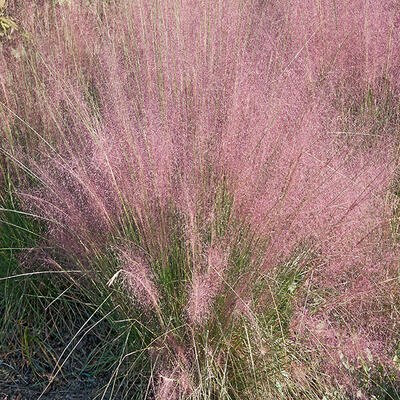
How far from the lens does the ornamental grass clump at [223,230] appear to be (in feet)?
7.56

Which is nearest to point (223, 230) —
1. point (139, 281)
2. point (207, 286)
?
point (207, 286)

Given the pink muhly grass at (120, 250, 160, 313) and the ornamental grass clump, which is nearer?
the pink muhly grass at (120, 250, 160, 313)

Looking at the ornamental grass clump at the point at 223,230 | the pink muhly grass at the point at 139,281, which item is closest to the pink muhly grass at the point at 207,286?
the ornamental grass clump at the point at 223,230

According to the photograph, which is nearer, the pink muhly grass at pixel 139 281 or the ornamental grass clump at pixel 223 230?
the pink muhly grass at pixel 139 281

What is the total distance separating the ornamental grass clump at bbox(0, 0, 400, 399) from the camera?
2.30 metres

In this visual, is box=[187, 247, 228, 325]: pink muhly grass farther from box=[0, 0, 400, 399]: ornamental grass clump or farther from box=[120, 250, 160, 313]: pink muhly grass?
box=[120, 250, 160, 313]: pink muhly grass

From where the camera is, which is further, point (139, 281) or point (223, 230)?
point (223, 230)

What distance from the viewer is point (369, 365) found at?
254cm

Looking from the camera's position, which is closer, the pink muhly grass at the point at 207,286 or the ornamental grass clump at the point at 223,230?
the pink muhly grass at the point at 207,286

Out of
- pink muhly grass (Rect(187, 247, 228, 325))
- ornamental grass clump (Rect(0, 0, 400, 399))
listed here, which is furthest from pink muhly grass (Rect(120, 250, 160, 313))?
pink muhly grass (Rect(187, 247, 228, 325))

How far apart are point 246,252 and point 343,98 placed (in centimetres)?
142

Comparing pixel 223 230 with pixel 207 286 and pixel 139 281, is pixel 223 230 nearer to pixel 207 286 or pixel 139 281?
pixel 207 286

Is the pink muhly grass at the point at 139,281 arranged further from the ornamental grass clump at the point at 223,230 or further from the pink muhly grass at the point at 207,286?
the pink muhly grass at the point at 207,286

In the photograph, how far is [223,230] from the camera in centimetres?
245
